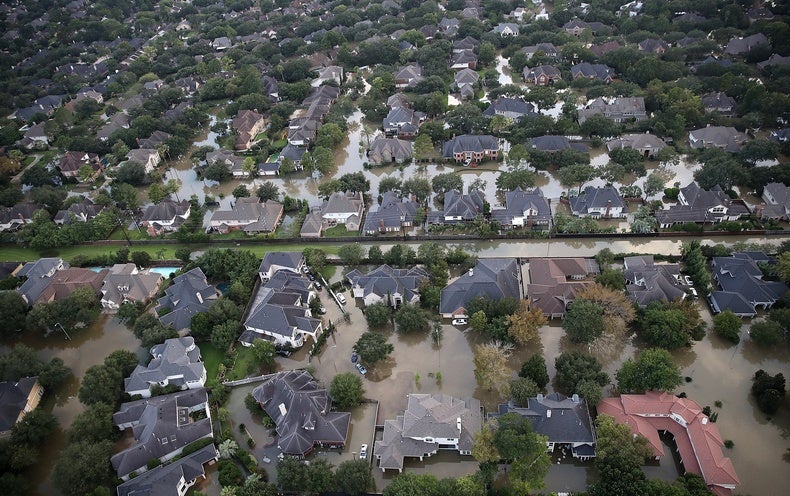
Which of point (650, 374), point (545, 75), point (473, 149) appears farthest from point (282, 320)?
point (545, 75)

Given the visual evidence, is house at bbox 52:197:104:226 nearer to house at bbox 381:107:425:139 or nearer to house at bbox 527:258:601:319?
house at bbox 381:107:425:139

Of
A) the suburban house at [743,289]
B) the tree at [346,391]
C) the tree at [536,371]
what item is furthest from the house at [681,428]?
the tree at [346,391]

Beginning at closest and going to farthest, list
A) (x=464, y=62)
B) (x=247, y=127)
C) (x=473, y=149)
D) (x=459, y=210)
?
(x=459, y=210) < (x=473, y=149) < (x=247, y=127) < (x=464, y=62)

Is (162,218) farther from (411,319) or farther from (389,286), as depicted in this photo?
(411,319)

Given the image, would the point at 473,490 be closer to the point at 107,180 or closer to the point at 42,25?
the point at 107,180

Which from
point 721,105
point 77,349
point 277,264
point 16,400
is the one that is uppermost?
point 721,105

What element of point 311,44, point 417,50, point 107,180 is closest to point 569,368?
point 107,180
